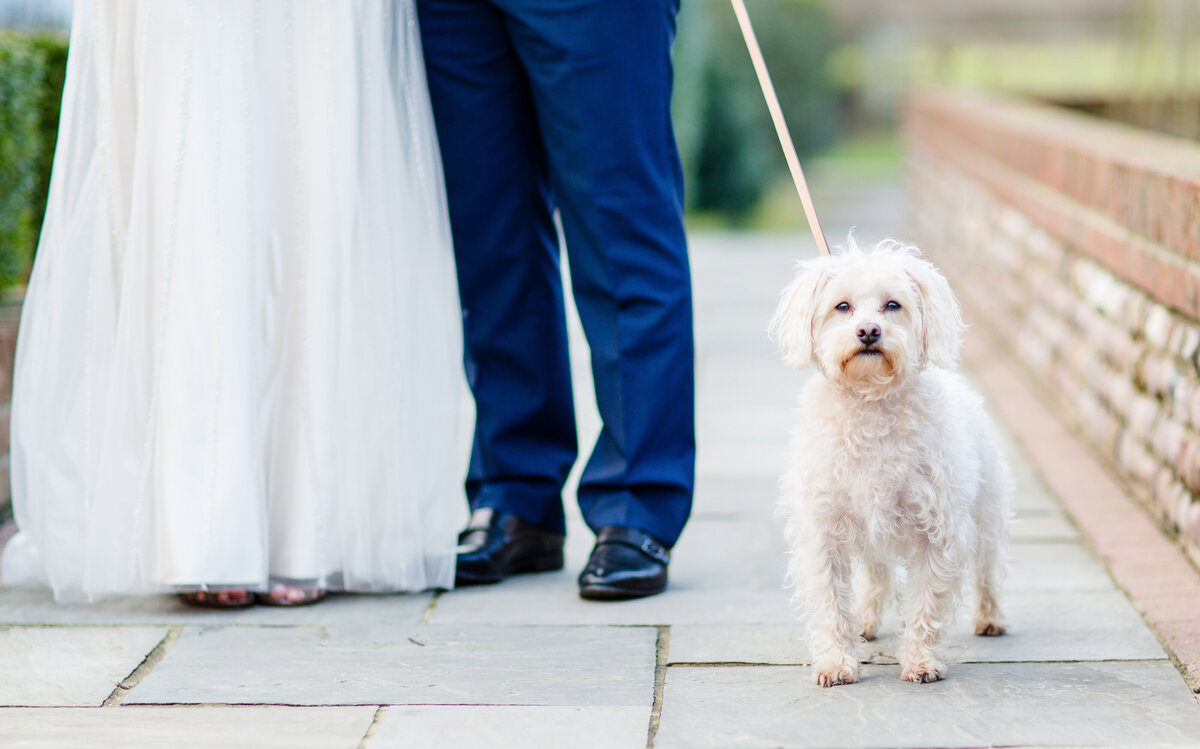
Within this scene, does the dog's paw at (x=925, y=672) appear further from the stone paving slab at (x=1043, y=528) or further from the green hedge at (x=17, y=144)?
the green hedge at (x=17, y=144)

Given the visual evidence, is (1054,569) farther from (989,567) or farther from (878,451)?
(878,451)

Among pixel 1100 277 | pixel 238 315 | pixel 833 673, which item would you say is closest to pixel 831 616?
pixel 833 673

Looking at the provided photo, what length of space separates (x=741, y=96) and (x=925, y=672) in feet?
36.0

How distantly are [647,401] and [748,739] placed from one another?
888 mm

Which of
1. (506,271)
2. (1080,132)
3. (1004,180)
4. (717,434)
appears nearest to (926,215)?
(1004,180)

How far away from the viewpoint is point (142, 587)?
2801mm

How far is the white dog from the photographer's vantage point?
2322mm

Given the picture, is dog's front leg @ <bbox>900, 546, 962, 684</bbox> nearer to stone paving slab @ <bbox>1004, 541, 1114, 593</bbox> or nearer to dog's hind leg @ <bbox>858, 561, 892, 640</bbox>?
dog's hind leg @ <bbox>858, 561, 892, 640</bbox>

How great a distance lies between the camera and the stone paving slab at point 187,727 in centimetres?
217

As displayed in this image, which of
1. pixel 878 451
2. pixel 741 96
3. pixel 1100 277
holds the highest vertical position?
pixel 741 96

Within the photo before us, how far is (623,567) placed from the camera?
2836 mm

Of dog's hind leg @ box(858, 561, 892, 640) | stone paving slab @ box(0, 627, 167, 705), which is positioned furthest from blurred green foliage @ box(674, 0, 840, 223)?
stone paving slab @ box(0, 627, 167, 705)

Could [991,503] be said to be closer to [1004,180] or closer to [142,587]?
[142,587]

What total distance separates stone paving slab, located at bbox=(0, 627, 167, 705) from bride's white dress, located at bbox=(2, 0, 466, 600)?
0.48 feet
